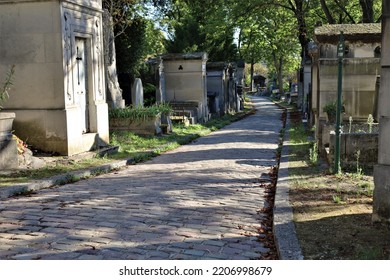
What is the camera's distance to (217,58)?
35625 mm

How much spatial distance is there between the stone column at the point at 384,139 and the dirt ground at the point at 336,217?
19 centimetres

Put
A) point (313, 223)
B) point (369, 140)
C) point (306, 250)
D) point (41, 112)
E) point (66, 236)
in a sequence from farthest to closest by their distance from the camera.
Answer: point (41, 112)
point (369, 140)
point (313, 223)
point (66, 236)
point (306, 250)

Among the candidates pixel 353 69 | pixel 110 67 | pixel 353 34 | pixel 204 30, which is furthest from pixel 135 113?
pixel 204 30

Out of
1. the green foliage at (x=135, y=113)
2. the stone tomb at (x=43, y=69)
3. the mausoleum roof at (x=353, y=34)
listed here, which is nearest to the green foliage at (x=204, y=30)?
the green foliage at (x=135, y=113)

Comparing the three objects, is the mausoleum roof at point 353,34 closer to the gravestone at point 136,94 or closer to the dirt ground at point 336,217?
the dirt ground at point 336,217

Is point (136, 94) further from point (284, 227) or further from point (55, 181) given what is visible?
point (284, 227)

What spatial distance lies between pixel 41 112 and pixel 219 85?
1743cm

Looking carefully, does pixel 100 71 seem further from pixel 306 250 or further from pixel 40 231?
pixel 306 250

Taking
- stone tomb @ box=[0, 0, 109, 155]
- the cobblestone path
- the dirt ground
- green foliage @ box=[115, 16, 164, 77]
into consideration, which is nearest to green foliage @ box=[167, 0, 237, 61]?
green foliage @ box=[115, 16, 164, 77]

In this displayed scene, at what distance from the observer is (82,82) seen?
36.1ft

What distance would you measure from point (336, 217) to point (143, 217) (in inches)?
83.3

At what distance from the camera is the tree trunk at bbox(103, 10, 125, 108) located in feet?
58.6

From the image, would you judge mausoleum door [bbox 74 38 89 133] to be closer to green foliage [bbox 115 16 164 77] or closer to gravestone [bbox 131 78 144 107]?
gravestone [bbox 131 78 144 107]
